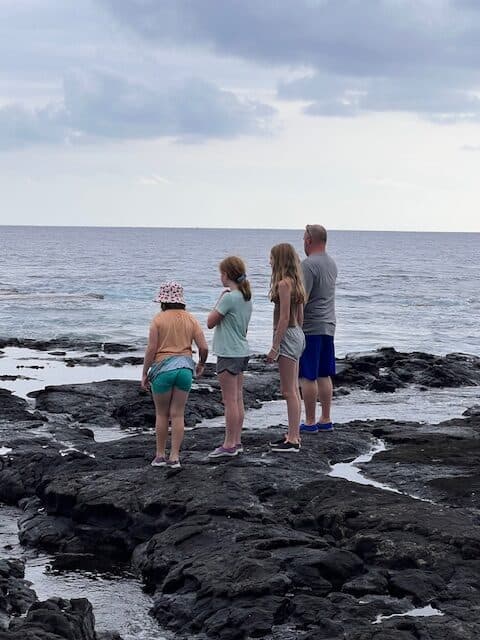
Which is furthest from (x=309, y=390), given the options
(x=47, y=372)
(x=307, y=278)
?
(x=47, y=372)

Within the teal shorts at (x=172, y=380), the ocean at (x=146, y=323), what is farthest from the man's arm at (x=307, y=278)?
the ocean at (x=146, y=323)

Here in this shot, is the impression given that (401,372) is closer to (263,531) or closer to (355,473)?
(355,473)

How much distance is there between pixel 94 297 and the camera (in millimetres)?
48562

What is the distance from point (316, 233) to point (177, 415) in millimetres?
2616

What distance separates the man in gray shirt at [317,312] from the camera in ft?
36.4

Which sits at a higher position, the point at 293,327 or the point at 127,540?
the point at 293,327

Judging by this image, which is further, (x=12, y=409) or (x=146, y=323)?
(x=146, y=323)

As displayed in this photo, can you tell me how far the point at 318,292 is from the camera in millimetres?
11164

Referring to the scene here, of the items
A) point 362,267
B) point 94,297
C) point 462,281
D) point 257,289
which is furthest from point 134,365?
point 362,267

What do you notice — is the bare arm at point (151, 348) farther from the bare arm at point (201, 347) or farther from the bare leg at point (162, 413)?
the bare arm at point (201, 347)

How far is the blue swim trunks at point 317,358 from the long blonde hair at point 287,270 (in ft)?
3.11

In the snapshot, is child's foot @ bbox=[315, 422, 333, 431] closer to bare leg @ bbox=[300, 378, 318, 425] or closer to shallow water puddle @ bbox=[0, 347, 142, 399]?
bare leg @ bbox=[300, 378, 318, 425]

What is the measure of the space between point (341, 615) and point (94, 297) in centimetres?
4281

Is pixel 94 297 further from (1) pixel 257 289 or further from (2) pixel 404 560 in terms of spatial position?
(2) pixel 404 560
